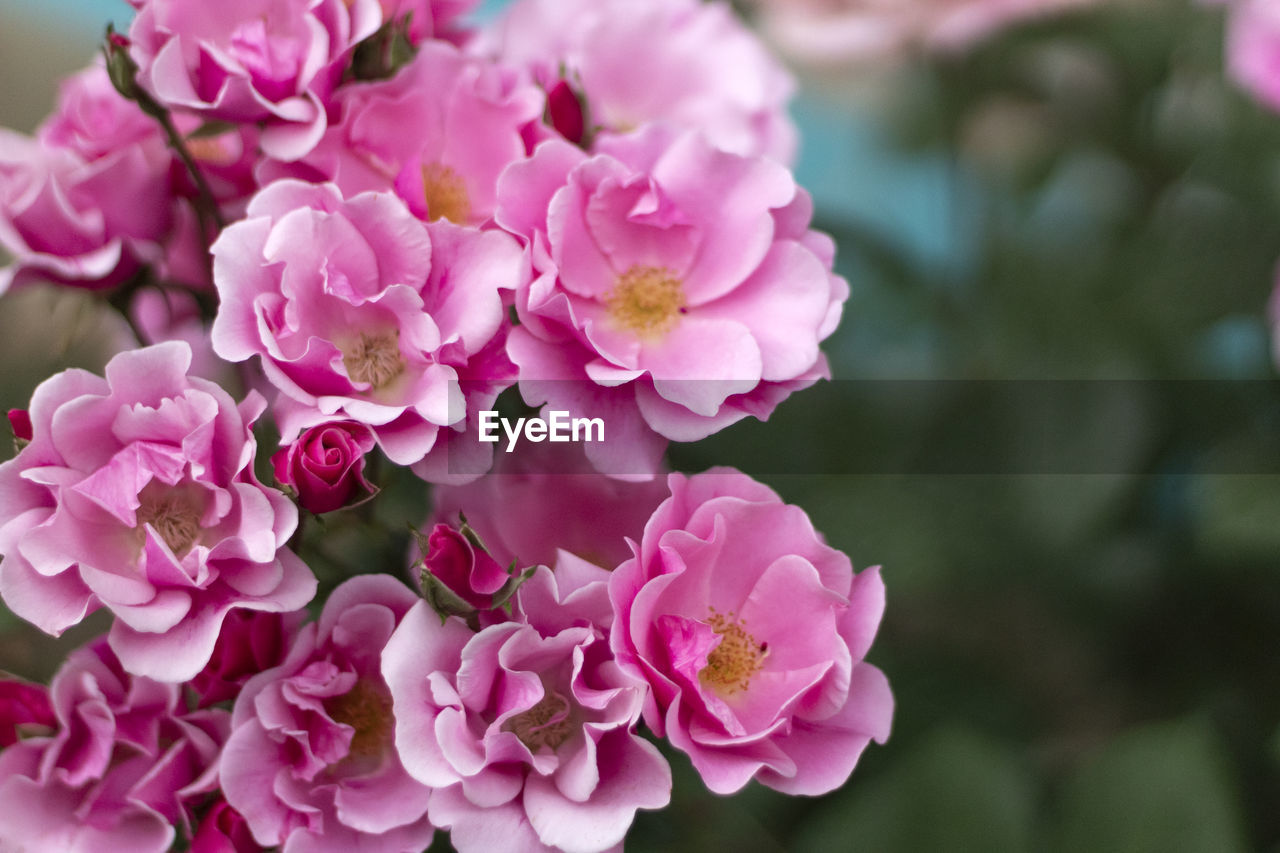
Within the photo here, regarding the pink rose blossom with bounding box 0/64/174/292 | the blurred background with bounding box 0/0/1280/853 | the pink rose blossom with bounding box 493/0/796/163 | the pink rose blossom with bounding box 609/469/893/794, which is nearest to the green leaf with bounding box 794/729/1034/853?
the blurred background with bounding box 0/0/1280/853

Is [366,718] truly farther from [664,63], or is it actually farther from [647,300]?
[664,63]

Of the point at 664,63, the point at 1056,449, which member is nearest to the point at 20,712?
the point at 664,63

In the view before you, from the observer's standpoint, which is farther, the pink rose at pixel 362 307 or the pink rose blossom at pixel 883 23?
the pink rose blossom at pixel 883 23

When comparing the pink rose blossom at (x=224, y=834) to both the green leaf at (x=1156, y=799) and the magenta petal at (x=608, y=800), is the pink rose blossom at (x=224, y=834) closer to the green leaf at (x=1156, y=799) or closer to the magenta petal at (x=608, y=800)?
the magenta petal at (x=608, y=800)

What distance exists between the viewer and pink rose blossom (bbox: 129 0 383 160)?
1.20 feet

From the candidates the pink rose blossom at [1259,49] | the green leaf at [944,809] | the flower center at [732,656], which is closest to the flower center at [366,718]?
the flower center at [732,656]

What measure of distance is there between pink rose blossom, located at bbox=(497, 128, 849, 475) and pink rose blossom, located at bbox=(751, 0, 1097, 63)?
1.26ft

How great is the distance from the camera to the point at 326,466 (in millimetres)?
310

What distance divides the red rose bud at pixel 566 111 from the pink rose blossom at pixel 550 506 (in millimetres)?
116

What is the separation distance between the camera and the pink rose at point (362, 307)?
12.7 inches

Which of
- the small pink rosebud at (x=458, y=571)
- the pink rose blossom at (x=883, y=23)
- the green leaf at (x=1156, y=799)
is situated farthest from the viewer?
the pink rose blossom at (x=883, y=23)

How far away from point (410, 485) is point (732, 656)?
0.43 ft

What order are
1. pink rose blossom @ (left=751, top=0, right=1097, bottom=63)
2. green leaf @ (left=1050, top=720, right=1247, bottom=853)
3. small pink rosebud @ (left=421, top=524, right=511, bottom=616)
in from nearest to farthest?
small pink rosebud @ (left=421, top=524, right=511, bottom=616), green leaf @ (left=1050, top=720, right=1247, bottom=853), pink rose blossom @ (left=751, top=0, right=1097, bottom=63)

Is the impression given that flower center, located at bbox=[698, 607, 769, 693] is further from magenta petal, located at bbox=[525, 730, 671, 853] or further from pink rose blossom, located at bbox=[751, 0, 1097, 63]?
pink rose blossom, located at bbox=[751, 0, 1097, 63]
